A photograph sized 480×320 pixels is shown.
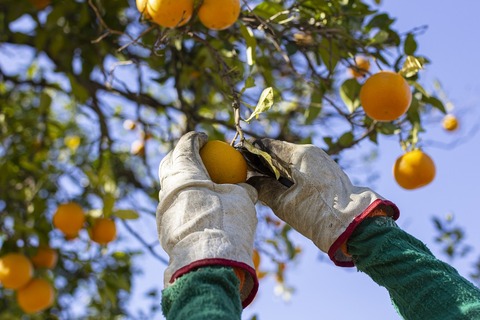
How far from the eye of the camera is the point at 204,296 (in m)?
0.94

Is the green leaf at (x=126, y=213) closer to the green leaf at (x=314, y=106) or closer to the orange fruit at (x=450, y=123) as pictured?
the green leaf at (x=314, y=106)

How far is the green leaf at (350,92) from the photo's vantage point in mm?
2234

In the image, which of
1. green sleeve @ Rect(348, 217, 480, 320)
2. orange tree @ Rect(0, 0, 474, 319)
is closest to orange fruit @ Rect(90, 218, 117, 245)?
orange tree @ Rect(0, 0, 474, 319)

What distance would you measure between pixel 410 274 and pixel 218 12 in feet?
2.74

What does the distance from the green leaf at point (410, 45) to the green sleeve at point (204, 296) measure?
137cm

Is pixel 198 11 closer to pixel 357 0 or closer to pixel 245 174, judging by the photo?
pixel 245 174

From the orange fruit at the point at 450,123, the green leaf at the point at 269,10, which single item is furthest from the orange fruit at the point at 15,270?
the orange fruit at the point at 450,123

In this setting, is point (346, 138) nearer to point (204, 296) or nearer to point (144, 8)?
point (144, 8)

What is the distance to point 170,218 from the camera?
45.9 inches

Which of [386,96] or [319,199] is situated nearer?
[319,199]

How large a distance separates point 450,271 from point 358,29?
126cm

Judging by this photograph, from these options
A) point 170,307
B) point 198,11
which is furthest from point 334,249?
point 198,11

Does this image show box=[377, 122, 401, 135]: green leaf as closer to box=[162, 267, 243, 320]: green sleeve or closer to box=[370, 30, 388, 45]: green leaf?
box=[370, 30, 388, 45]: green leaf

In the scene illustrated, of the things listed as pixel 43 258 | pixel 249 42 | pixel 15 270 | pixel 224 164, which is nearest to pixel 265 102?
pixel 224 164
